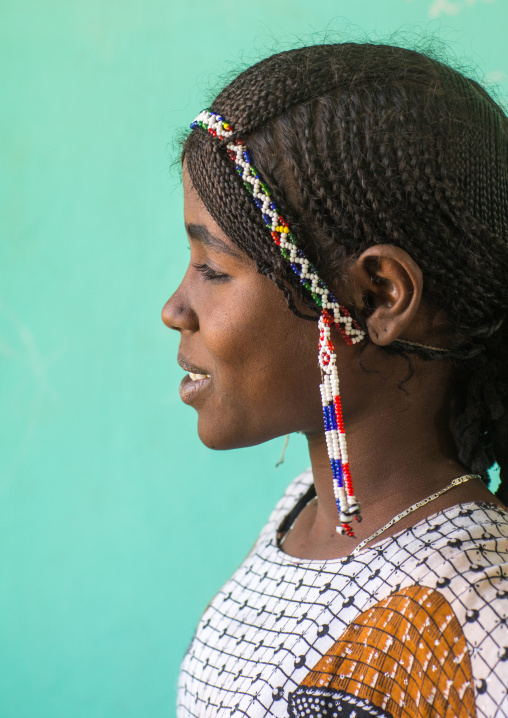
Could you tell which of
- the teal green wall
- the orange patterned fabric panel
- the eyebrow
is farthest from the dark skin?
the teal green wall

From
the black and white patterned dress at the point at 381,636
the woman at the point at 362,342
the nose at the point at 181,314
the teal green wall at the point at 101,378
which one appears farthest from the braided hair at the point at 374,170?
the teal green wall at the point at 101,378

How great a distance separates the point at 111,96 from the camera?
1910 mm

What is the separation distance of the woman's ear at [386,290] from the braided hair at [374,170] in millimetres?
17

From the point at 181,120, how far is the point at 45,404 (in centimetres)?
85

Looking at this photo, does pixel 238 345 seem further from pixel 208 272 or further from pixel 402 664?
pixel 402 664

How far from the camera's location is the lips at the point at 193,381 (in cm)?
102

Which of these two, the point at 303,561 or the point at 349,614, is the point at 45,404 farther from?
the point at 349,614

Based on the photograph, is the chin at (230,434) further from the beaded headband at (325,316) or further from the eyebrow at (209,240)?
the eyebrow at (209,240)

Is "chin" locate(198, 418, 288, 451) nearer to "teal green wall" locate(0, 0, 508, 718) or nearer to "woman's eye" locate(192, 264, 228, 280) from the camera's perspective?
"woman's eye" locate(192, 264, 228, 280)

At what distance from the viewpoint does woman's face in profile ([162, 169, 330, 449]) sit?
93 cm

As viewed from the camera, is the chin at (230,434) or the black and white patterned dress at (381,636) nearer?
the black and white patterned dress at (381,636)

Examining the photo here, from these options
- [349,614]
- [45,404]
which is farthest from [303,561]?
[45,404]

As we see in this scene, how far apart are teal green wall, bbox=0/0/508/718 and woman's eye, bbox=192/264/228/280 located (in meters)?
0.99

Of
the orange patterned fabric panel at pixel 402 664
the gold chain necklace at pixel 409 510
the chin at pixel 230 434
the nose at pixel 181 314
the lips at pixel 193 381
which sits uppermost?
the nose at pixel 181 314
